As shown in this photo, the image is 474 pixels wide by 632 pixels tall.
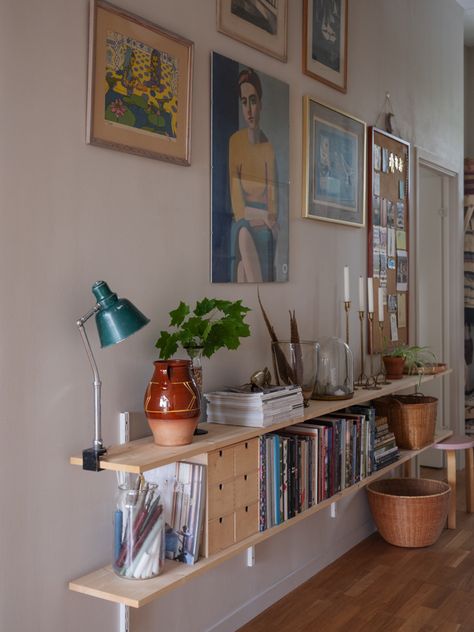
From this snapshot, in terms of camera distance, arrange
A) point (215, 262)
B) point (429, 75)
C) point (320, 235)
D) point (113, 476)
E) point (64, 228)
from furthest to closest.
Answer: point (429, 75), point (320, 235), point (215, 262), point (113, 476), point (64, 228)

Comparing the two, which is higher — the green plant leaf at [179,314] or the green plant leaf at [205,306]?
the green plant leaf at [205,306]

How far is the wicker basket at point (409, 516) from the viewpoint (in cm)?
331

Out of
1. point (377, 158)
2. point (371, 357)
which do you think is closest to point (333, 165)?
point (377, 158)

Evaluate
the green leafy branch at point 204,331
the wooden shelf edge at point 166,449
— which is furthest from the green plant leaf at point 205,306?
the wooden shelf edge at point 166,449

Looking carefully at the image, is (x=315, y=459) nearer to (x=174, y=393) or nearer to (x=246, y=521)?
(x=246, y=521)

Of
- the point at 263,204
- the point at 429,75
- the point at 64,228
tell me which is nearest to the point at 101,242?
the point at 64,228

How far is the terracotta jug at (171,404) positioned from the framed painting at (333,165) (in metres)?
1.24

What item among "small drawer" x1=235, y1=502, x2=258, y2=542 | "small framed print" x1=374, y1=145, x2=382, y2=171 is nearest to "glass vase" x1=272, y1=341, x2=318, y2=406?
"small drawer" x1=235, y1=502, x2=258, y2=542

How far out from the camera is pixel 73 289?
195cm

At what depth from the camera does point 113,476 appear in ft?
6.89

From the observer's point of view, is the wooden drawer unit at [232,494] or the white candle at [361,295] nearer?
the wooden drawer unit at [232,494]

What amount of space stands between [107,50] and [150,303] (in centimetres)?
73

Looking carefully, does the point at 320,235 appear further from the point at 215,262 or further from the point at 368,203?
the point at 215,262

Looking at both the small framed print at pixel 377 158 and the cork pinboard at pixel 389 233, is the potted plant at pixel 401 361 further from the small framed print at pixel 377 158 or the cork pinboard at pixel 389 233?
the small framed print at pixel 377 158
